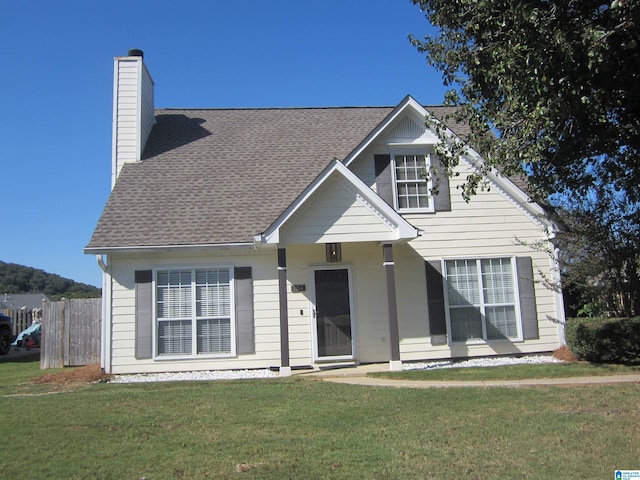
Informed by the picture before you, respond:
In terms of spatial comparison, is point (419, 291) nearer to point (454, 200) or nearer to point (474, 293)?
point (474, 293)

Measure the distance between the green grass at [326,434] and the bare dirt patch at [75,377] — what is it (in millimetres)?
2295

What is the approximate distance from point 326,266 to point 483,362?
416cm

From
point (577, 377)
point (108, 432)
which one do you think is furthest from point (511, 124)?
point (108, 432)

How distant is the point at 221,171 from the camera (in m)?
14.8

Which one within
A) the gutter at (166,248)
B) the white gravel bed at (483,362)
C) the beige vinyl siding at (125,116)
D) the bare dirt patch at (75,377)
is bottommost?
the white gravel bed at (483,362)

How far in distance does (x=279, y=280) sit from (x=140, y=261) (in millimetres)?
3369

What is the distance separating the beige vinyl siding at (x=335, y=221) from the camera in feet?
39.0

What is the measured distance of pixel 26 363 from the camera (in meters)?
16.9

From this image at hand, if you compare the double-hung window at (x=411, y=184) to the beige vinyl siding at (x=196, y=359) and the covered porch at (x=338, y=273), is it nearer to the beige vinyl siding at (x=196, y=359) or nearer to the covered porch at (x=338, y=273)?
the covered porch at (x=338, y=273)

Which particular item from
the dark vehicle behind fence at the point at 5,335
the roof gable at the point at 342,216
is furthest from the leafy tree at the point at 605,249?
the dark vehicle behind fence at the point at 5,335

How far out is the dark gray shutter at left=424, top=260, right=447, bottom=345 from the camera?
1307 cm

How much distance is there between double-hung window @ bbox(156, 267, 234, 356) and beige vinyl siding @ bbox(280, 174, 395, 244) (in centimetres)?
210

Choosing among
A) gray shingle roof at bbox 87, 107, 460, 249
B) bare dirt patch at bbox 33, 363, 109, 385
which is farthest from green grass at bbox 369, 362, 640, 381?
bare dirt patch at bbox 33, 363, 109, 385

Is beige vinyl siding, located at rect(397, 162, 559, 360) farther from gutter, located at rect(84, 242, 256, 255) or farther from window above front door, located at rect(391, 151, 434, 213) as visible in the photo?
gutter, located at rect(84, 242, 256, 255)
